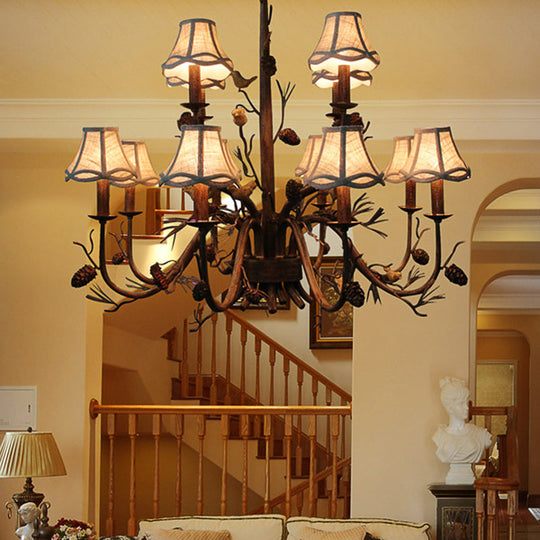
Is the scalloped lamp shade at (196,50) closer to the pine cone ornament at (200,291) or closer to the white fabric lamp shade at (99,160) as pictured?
the white fabric lamp shade at (99,160)

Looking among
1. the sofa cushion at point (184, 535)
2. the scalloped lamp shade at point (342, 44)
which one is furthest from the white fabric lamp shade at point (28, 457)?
the scalloped lamp shade at point (342, 44)

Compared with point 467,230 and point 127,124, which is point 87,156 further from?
point 467,230

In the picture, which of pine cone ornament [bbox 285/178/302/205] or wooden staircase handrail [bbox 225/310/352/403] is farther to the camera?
wooden staircase handrail [bbox 225/310/352/403]

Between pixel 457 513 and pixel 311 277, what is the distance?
2924 millimetres

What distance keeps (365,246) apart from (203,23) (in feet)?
10.3

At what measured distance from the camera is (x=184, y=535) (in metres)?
4.14

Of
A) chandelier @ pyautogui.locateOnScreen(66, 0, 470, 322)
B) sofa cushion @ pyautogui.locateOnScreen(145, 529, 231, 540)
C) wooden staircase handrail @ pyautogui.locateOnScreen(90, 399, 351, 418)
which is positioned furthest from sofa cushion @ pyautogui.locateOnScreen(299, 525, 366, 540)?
chandelier @ pyautogui.locateOnScreen(66, 0, 470, 322)

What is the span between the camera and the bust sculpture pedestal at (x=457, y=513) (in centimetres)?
463

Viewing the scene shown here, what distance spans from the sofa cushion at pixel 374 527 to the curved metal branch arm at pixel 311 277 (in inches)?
Result: 91.1

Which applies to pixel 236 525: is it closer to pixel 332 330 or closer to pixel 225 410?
pixel 225 410

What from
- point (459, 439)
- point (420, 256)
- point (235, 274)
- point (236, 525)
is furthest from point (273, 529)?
point (235, 274)

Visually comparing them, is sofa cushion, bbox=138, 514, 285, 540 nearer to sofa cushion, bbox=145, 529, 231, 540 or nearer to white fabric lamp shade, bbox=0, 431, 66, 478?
sofa cushion, bbox=145, 529, 231, 540

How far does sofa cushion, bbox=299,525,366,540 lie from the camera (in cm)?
410

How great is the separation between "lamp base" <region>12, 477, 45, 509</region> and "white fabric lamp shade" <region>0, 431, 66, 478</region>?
0.71 ft
